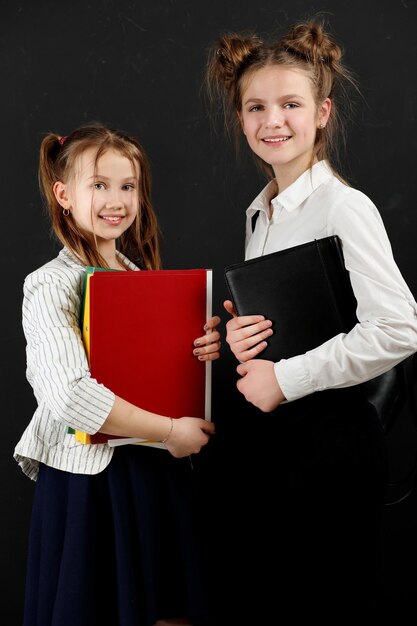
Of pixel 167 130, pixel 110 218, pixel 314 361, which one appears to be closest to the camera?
pixel 314 361

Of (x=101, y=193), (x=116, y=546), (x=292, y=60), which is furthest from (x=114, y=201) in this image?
(x=116, y=546)

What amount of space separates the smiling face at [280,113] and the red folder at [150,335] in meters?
0.26

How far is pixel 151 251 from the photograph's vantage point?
1704 millimetres

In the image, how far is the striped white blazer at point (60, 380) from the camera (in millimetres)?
1343

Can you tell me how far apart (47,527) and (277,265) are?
616 millimetres

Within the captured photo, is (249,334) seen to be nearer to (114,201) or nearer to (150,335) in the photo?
(150,335)

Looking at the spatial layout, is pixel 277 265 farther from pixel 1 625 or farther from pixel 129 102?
pixel 1 625

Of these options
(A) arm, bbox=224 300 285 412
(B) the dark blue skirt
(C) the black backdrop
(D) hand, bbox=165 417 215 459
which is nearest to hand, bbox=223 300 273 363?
(A) arm, bbox=224 300 285 412

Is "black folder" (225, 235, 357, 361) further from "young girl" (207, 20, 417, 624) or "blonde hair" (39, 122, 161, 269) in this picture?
"blonde hair" (39, 122, 161, 269)

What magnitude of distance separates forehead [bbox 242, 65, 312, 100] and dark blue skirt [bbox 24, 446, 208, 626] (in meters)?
0.68

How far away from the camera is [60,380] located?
1.35m

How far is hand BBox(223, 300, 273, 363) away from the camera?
1341 millimetres

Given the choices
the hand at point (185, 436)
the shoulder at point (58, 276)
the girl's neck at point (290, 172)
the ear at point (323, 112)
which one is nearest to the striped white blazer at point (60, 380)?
the shoulder at point (58, 276)

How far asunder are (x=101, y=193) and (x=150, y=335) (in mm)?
296
